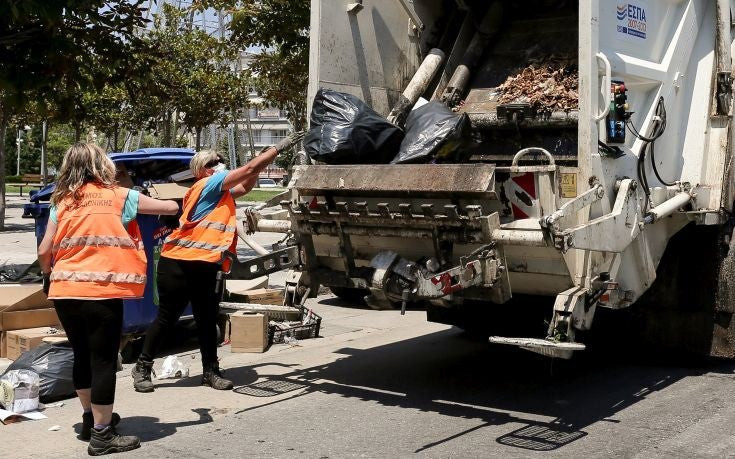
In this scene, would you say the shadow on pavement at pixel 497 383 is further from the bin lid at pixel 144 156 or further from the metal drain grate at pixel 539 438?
the bin lid at pixel 144 156

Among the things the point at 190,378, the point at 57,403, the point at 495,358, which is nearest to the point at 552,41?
the point at 495,358

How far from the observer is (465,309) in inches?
249

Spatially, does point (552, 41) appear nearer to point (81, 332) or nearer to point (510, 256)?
point (510, 256)

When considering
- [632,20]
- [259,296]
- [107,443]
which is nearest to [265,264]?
[107,443]

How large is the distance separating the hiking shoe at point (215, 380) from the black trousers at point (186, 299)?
3 cm

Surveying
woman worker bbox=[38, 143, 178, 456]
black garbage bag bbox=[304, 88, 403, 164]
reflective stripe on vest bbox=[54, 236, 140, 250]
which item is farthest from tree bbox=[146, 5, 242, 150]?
reflective stripe on vest bbox=[54, 236, 140, 250]

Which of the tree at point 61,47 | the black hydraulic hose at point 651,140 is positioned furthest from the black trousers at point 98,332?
the black hydraulic hose at point 651,140

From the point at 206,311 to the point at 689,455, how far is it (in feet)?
9.46

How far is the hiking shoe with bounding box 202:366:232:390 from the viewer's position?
5715 millimetres

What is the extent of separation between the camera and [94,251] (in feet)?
14.5

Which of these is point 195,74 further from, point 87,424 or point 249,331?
point 87,424

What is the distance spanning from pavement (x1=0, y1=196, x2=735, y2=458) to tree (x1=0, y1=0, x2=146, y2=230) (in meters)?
2.06

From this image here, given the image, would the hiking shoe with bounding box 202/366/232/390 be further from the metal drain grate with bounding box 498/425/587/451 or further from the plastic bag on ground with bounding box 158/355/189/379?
the metal drain grate with bounding box 498/425/587/451

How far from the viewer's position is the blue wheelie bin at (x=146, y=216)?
21.2ft
